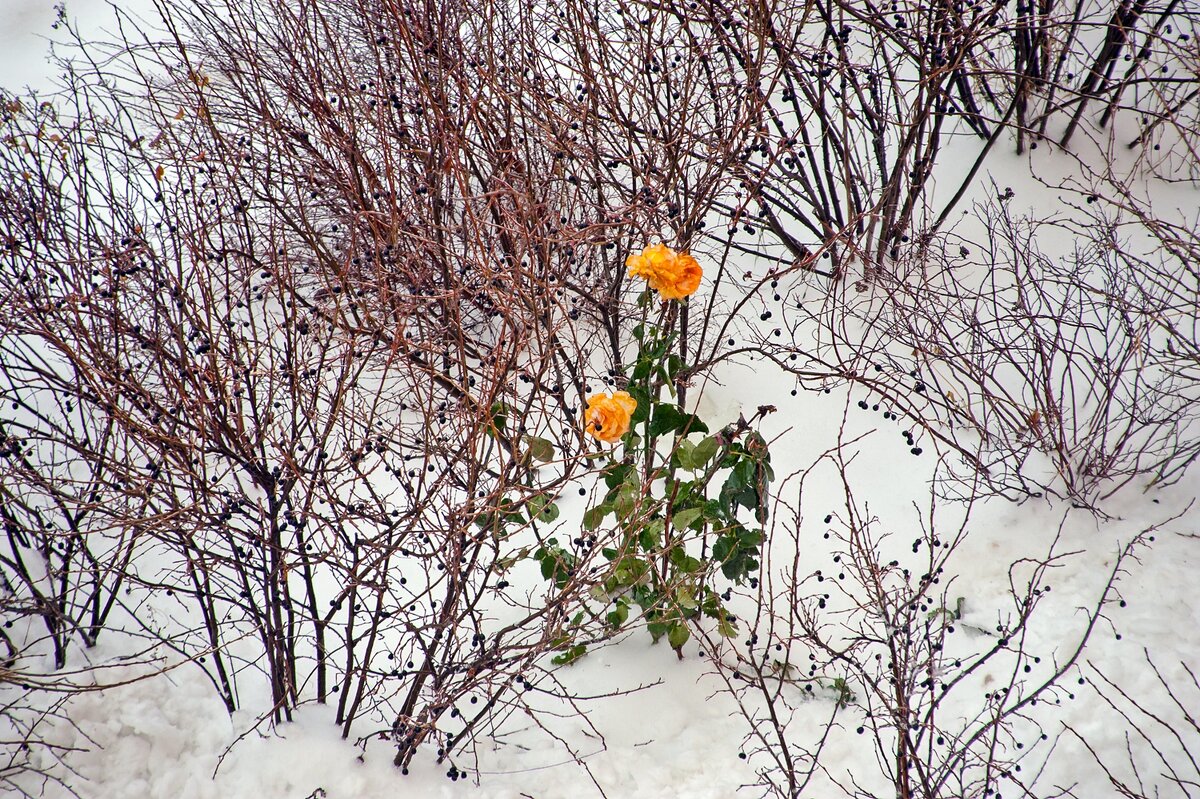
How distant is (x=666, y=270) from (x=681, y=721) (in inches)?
67.9

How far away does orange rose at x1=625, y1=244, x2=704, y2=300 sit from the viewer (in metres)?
2.60

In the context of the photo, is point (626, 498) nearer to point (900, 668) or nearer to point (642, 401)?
point (642, 401)

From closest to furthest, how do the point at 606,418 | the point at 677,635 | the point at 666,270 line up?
the point at 606,418
the point at 666,270
the point at 677,635

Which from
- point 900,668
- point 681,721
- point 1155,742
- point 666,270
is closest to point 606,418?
point 666,270

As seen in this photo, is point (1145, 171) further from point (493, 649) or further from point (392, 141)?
point (493, 649)

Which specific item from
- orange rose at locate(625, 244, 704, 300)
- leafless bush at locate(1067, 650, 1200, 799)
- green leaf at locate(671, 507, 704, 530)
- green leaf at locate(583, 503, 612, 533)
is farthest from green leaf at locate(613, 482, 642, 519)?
leafless bush at locate(1067, 650, 1200, 799)

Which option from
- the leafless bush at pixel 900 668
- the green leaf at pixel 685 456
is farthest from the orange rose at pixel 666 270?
the leafless bush at pixel 900 668

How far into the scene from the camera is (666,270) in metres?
2.60

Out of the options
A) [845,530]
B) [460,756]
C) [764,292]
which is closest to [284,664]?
[460,756]

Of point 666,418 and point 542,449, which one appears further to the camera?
point 666,418

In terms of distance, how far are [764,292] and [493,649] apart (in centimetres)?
294

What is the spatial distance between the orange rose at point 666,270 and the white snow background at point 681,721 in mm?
1112

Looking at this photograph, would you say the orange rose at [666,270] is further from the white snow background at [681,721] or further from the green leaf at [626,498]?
the white snow background at [681,721]

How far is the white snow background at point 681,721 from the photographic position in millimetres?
2986
